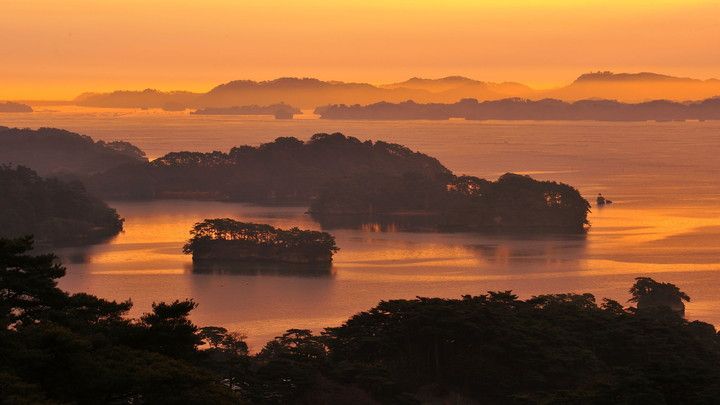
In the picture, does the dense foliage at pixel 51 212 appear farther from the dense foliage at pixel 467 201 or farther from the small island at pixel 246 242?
the dense foliage at pixel 467 201

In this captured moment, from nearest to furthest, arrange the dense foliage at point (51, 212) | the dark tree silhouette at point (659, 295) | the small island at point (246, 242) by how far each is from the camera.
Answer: the dark tree silhouette at point (659, 295) → the small island at point (246, 242) → the dense foliage at point (51, 212)

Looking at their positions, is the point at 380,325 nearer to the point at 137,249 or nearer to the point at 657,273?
the point at 657,273

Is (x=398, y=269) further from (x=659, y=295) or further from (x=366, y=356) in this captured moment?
(x=366, y=356)

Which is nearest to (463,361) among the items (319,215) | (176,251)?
(176,251)

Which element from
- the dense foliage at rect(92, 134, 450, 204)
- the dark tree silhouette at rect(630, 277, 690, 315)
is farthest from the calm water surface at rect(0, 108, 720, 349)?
the dense foliage at rect(92, 134, 450, 204)

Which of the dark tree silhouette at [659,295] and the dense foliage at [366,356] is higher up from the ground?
the dense foliage at [366,356]

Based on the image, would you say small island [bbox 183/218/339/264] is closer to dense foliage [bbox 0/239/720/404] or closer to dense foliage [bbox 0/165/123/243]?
dense foliage [bbox 0/165/123/243]

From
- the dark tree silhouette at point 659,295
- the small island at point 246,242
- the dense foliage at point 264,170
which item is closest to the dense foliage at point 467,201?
the dense foliage at point 264,170
